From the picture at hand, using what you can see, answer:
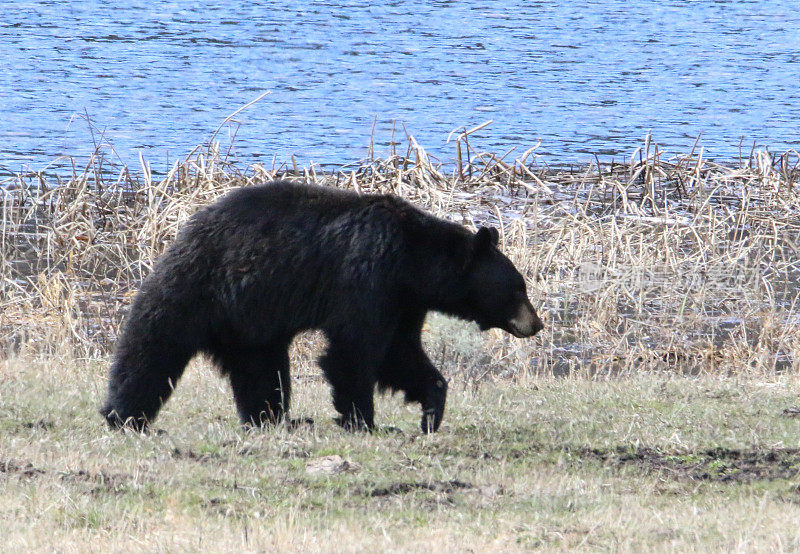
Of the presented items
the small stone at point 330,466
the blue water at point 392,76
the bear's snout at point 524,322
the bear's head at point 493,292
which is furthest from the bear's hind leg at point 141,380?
the blue water at point 392,76

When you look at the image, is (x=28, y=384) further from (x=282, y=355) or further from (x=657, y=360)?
(x=657, y=360)

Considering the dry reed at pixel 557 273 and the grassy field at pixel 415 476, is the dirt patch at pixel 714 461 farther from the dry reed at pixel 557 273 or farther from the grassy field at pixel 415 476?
the dry reed at pixel 557 273

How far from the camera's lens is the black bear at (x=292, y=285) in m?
6.46

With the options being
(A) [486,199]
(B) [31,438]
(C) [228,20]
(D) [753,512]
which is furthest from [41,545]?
(C) [228,20]

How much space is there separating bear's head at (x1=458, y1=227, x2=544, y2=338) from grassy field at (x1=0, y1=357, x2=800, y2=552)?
58cm

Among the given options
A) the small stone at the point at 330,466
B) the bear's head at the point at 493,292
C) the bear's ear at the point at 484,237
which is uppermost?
the bear's ear at the point at 484,237

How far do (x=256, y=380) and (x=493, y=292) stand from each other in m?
1.38

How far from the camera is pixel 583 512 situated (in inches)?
205

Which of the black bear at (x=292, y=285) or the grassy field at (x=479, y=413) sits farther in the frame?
the black bear at (x=292, y=285)

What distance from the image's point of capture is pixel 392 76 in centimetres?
2800

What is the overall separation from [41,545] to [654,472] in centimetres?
292

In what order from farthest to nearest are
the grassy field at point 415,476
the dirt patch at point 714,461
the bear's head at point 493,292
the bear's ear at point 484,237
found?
the bear's head at point 493,292 < the bear's ear at point 484,237 < the dirt patch at point 714,461 < the grassy field at point 415,476

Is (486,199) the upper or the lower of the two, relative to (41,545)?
lower

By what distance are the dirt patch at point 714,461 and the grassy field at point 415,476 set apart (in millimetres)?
14
